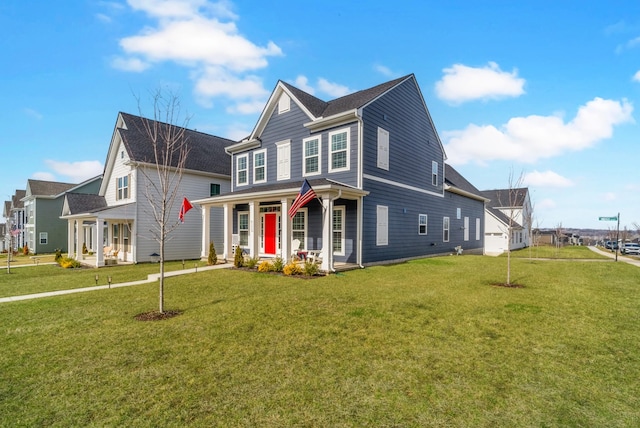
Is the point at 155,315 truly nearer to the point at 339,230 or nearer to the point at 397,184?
the point at 339,230

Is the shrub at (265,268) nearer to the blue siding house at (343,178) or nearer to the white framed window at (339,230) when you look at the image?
the blue siding house at (343,178)

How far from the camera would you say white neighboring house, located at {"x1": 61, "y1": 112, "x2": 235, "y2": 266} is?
59.7ft

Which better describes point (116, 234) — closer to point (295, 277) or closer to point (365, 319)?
point (295, 277)

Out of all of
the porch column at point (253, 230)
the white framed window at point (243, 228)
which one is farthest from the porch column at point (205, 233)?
the porch column at point (253, 230)

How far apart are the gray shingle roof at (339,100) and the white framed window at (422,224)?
7.46 meters

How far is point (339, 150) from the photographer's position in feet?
46.2

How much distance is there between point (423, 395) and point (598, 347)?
11.7 feet

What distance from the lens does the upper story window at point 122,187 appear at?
763 inches

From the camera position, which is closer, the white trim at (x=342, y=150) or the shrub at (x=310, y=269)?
the shrub at (x=310, y=269)

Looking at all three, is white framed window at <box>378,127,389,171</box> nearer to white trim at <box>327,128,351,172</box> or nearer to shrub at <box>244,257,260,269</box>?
white trim at <box>327,128,351,172</box>

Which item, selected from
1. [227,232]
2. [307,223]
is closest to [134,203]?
[227,232]

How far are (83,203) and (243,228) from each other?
1138cm

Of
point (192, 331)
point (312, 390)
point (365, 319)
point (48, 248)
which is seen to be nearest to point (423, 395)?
point (312, 390)

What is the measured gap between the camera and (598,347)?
4.87m
